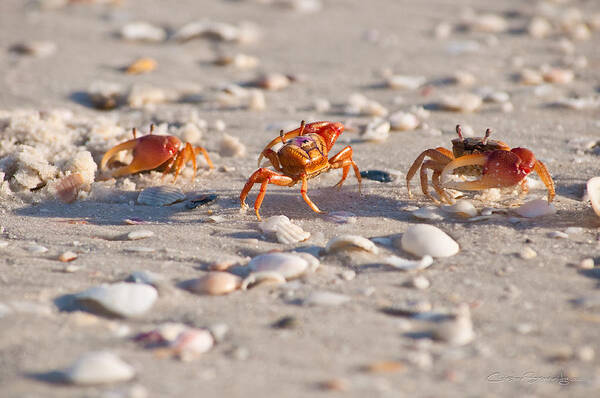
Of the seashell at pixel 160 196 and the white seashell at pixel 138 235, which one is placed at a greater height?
the seashell at pixel 160 196

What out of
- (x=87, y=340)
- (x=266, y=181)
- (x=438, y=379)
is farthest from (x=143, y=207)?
(x=438, y=379)

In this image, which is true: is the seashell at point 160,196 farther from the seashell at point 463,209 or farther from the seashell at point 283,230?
the seashell at point 463,209

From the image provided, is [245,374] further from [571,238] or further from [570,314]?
[571,238]

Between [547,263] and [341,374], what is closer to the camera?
[341,374]

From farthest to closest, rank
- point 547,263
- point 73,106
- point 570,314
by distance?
point 73,106 → point 547,263 → point 570,314

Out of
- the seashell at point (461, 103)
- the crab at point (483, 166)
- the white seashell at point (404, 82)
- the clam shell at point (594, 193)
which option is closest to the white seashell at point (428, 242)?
the crab at point (483, 166)

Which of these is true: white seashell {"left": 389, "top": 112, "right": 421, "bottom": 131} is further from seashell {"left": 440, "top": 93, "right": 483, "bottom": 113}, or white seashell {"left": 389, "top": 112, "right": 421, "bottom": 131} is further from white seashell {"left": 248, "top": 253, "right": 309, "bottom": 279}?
white seashell {"left": 248, "top": 253, "right": 309, "bottom": 279}

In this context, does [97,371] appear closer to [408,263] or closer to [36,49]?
[408,263]
